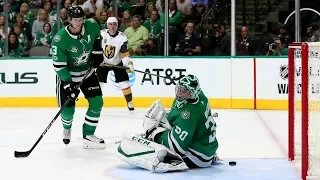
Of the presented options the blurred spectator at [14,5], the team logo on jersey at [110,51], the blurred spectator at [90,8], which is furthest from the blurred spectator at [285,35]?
the blurred spectator at [14,5]

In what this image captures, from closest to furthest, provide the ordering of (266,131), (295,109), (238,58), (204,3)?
(295,109), (266,131), (238,58), (204,3)

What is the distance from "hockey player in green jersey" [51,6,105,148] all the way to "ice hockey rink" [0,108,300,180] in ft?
0.85

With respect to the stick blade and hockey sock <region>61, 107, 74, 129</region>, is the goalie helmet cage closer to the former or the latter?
hockey sock <region>61, 107, 74, 129</region>

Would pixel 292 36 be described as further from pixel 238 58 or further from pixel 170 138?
pixel 170 138

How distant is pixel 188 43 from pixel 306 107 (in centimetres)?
526

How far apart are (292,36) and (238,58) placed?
31.4 inches

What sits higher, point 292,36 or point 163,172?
point 292,36

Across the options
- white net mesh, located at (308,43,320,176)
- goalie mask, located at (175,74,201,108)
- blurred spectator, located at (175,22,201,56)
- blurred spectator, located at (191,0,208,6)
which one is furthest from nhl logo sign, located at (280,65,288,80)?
goalie mask, located at (175,74,201,108)

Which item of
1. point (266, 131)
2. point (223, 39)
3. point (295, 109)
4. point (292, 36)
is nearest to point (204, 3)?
point (223, 39)

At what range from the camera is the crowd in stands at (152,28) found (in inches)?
342

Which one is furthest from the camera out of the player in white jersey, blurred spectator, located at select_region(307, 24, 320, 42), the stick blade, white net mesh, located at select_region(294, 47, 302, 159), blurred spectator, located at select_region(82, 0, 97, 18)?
blurred spectator, located at select_region(82, 0, 97, 18)

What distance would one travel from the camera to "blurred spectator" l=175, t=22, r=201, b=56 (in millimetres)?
8812

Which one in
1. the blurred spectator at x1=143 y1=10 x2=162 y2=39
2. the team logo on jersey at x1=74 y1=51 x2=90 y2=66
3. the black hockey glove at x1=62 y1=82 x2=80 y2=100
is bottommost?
the black hockey glove at x1=62 y1=82 x2=80 y2=100

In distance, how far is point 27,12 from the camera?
9383mm
